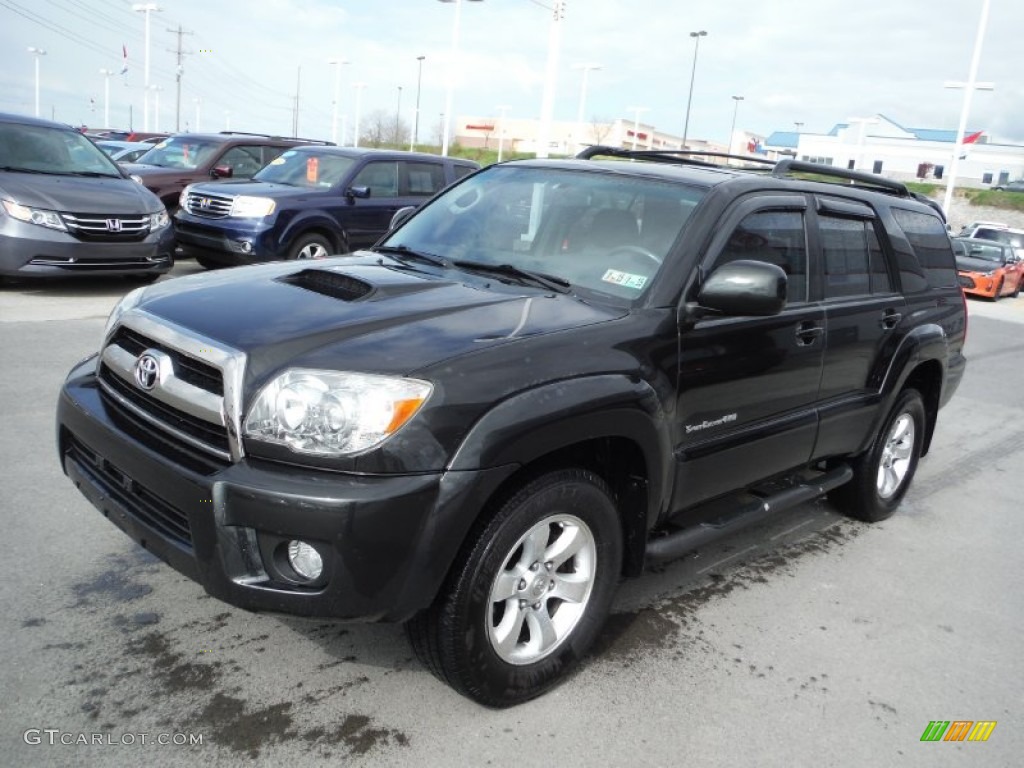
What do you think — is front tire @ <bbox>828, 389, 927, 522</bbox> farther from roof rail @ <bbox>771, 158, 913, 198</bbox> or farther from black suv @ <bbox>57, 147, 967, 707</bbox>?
roof rail @ <bbox>771, 158, 913, 198</bbox>

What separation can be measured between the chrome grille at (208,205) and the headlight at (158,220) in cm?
77

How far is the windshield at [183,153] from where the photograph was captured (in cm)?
1309

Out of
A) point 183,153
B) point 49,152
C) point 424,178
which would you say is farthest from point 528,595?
point 183,153

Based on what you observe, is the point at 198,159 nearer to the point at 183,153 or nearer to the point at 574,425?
the point at 183,153

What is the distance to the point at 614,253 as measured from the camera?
347 centimetres

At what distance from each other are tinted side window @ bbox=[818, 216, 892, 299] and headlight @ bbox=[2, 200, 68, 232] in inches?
295

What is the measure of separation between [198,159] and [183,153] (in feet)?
1.30

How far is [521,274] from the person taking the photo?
3.47 m

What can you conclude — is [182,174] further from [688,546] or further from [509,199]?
[688,546]

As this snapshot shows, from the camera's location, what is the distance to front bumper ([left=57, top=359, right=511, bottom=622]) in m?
2.36

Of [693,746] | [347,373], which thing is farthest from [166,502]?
[693,746]

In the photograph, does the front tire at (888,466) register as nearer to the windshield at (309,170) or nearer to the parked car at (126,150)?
the windshield at (309,170)

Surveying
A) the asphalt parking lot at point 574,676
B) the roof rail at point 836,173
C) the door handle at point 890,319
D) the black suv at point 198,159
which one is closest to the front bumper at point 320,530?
the asphalt parking lot at point 574,676

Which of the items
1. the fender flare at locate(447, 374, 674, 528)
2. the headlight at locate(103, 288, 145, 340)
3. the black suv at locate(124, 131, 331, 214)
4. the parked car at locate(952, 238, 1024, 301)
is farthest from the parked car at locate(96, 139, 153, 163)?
the parked car at locate(952, 238, 1024, 301)
